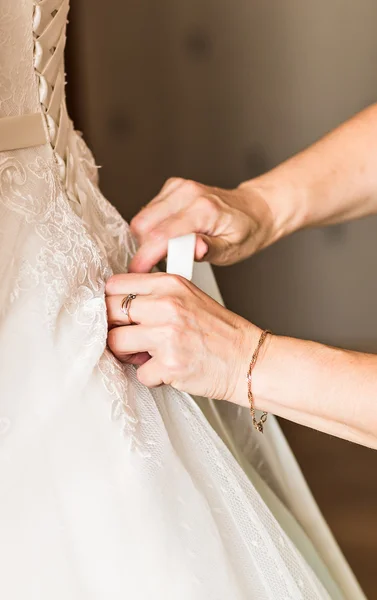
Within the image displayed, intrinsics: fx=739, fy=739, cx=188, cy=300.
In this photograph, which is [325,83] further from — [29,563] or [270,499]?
[29,563]

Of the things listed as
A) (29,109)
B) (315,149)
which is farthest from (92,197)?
(315,149)

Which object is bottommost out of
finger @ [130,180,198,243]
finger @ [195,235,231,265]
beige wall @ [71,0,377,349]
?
finger @ [195,235,231,265]

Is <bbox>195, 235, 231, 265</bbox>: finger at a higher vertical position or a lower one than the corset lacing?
lower

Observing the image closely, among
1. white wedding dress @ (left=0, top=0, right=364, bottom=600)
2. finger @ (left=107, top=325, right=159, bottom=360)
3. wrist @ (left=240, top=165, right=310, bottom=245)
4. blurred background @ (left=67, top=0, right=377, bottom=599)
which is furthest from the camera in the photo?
blurred background @ (left=67, top=0, right=377, bottom=599)

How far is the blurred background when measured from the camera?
2641 millimetres

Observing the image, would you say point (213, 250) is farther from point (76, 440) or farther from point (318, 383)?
point (76, 440)

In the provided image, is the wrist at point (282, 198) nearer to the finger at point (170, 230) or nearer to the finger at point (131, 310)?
the finger at point (170, 230)

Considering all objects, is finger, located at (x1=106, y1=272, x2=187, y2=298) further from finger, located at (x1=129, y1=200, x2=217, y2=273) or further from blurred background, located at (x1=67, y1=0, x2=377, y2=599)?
blurred background, located at (x1=67, y1=0, x2=377, y2=599)

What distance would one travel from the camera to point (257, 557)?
26.8 inches

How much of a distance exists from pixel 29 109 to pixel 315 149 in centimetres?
52

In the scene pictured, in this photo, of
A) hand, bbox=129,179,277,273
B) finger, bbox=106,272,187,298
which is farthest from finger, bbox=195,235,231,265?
finger, bbox=106,272,187,298

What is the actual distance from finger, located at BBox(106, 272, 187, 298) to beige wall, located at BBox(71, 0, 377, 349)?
2.11 m

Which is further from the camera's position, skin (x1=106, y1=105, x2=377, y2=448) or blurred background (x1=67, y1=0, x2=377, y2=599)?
blurred background (x1=67, y1=0, x2=377, y2=599)

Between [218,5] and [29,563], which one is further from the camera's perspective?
[218,5]
